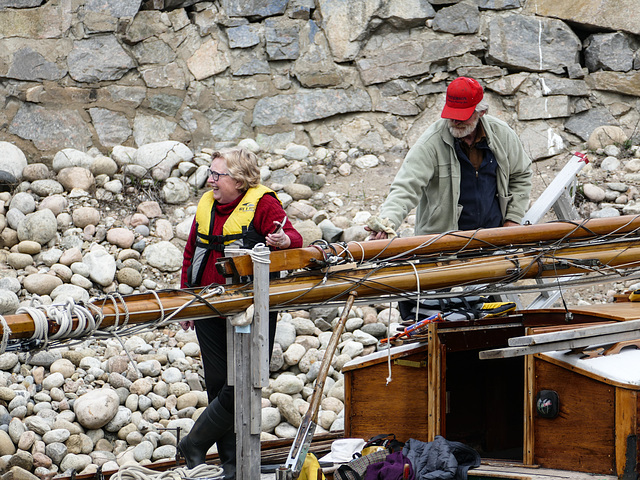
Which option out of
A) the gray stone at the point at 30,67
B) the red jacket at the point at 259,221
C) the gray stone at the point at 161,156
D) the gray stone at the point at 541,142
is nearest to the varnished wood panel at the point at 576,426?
the red jacket at the point at 259,221

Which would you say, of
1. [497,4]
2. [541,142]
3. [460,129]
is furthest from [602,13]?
[460,129]

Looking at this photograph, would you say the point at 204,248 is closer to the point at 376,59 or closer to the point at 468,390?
the point at 468,390

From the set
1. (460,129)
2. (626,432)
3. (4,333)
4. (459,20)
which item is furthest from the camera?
(459,20)

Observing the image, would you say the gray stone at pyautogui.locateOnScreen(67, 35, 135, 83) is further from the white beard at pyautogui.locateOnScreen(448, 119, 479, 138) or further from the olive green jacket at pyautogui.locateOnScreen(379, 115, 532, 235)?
the white beard at pyautogui.locateOnScreen(448, 119, 479, 138)

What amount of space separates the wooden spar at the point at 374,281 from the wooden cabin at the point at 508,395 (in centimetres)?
26

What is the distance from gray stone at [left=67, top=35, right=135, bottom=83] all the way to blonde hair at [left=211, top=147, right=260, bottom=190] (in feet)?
15.9

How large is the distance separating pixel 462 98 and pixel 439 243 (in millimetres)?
1005

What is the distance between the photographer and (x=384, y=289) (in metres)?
3.93

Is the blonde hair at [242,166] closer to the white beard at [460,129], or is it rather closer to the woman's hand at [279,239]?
the woman's hand at [279,239]

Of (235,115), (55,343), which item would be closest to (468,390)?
(55,343)

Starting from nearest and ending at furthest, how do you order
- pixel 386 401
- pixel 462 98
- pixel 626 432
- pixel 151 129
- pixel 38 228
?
pixel 626 432 < pixel 386 401 < pixel 462 98 < pixel 38 228 < pixel 151 129

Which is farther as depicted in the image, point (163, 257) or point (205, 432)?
point (163, 257)

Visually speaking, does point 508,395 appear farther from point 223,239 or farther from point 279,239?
point 223,239

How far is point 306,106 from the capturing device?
357 inches
